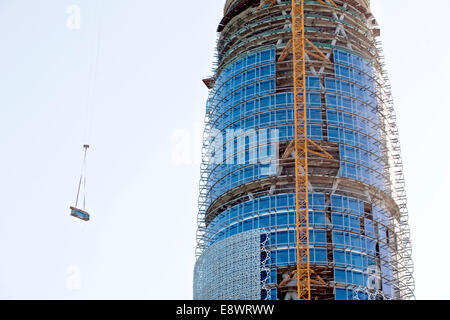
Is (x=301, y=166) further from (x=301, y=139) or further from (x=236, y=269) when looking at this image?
(x=236, y=269)

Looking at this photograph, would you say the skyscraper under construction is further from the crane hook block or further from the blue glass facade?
the crane hook block

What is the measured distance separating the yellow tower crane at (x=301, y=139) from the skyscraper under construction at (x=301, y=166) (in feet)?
0.56

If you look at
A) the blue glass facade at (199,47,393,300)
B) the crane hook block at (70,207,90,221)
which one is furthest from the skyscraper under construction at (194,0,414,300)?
the crane hook block at (70,207,90,221)

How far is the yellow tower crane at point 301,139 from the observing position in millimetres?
94000

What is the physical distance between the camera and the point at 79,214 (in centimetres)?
8388

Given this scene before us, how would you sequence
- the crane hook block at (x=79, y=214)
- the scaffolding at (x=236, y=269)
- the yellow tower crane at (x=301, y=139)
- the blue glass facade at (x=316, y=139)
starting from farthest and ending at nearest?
1. the blue glass facade at (x=316, y=139)
2. the scaffolding at (x=236, y=269)
3. the yellow tower crane at (x=301, y=139)
4. the crane hook block at (x=79, y=214)

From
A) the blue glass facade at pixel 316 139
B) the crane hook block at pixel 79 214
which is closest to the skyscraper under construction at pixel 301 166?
the blue glass facade at pixel 316 139

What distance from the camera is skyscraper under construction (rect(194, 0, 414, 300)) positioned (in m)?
97.3

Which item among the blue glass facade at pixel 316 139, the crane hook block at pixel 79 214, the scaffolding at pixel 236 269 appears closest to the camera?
the crane hook block at pixel 79 214

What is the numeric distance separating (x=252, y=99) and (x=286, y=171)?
1201cm

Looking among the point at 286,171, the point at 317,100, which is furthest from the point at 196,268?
the point at 317,100

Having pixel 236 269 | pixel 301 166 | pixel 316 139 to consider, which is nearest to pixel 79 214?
pixel 236 269

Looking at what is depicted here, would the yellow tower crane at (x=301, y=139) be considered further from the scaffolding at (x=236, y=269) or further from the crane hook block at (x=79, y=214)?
the crane hook block at (x=79, y=214)
